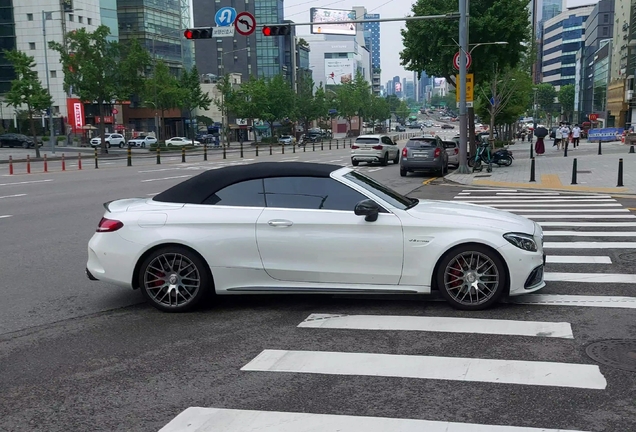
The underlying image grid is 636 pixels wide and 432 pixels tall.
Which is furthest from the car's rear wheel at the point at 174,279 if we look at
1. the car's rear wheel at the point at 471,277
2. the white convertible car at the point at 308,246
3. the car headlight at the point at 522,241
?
the car headlight at the point at 522,241

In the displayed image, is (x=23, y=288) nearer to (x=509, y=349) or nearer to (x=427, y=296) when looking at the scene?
(x=427, y=296)

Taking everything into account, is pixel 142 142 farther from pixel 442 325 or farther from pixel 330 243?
pixel 442 325

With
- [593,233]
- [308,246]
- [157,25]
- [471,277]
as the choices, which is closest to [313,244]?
[308,246]

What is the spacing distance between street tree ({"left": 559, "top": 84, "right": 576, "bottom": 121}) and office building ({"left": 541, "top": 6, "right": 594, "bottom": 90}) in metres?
9.91

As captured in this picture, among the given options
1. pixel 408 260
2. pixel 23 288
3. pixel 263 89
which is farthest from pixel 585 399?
pixel 263 89

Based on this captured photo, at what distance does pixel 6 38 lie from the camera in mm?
81250

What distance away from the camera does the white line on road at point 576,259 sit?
9695 millimetres

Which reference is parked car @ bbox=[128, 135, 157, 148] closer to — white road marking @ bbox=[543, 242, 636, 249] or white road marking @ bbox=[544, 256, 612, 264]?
white road marking @ bbox=[543, 242, 636, 249]

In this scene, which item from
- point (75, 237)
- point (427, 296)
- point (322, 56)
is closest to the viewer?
point (427, 296)

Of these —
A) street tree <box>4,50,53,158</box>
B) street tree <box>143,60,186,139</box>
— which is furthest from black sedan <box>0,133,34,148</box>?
street tree <box>4,50,53,158</box>

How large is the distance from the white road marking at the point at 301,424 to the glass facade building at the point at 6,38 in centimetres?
8515

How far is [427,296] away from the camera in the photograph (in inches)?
306

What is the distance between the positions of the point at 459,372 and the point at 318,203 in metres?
2.53

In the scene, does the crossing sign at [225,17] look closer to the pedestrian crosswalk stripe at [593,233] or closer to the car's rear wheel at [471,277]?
the pedestrian crosswalk stripe at [593,233]
